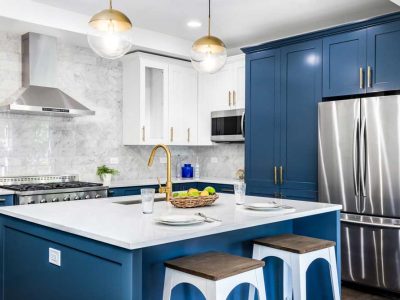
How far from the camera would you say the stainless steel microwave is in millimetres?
5172

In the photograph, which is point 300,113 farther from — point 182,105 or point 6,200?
point 6,200

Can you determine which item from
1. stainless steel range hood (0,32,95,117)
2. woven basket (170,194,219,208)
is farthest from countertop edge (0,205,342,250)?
stainless steel range hood (0,32,95,117)

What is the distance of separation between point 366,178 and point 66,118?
3.24 metres

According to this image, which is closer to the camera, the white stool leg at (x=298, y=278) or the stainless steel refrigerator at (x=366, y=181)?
the white stool leg at (x=298, y=278)

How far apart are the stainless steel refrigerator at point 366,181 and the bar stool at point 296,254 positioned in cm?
125

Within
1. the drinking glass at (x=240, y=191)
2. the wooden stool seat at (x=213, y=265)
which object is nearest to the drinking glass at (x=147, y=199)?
the wooden stool seat at (x=213, y=265)

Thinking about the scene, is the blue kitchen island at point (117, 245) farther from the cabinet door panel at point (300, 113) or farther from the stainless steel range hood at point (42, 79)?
the stainless steel range hood at point (42, 79)

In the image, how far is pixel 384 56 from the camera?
3.73m

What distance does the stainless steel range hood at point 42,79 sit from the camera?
4195 mm

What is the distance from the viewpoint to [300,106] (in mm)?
4383

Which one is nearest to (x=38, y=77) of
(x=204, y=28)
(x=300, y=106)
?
(x=204, y=28)

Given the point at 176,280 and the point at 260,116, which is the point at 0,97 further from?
the point at 176,280

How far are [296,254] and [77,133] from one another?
3.33 metres

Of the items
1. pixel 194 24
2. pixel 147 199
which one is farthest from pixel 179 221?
pixel 194 24
